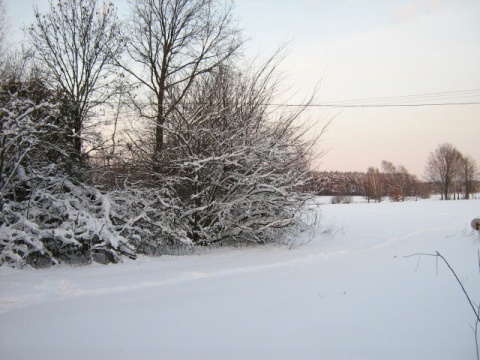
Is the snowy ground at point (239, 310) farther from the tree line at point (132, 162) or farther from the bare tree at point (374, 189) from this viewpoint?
the bare tree at point (374, 189)

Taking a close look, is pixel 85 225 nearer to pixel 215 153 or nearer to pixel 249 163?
pixel 215 153

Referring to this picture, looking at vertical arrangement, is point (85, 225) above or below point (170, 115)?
below

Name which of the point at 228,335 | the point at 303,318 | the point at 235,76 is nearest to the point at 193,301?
the point at 228,335

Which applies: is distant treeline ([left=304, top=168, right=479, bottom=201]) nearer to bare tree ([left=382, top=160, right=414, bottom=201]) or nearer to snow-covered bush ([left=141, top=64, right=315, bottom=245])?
bare tree ([left=382, top=160, right=414, bottom=201])

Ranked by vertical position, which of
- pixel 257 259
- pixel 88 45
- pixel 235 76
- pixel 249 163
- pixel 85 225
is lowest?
pixel 257 259

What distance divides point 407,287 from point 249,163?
4961 mm

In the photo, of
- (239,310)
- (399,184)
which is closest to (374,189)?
(399,184)

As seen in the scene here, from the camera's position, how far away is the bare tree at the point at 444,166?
59.8 meters

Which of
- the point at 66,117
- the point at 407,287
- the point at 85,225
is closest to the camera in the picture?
the point at 407,287

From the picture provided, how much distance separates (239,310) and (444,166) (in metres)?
69.3

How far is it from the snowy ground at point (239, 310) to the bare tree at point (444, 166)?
63372 millimetres

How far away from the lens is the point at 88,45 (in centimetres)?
951

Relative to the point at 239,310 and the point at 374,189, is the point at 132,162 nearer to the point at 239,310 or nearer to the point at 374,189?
the point at 239,310

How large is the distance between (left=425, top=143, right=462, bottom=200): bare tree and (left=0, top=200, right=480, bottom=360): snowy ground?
63372 mm
